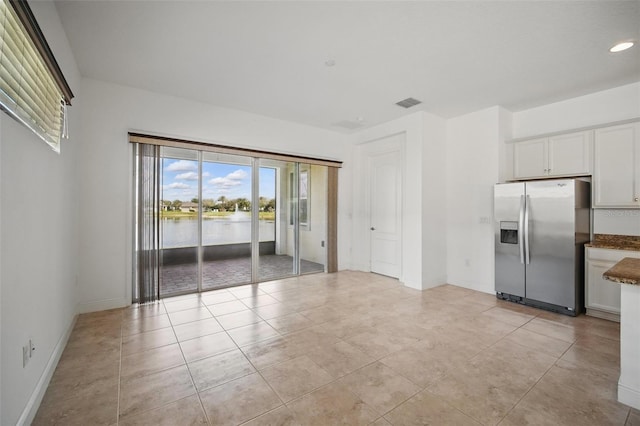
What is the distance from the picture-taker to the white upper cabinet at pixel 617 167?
3.35 metres

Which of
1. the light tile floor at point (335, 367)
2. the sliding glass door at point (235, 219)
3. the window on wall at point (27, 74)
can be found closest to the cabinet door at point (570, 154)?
the light tile floor at point (335, 367)

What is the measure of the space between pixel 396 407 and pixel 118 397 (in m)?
1.92

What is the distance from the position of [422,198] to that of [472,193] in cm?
84

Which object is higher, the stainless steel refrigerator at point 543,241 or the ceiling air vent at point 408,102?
the ceiling air vent at point 408,102

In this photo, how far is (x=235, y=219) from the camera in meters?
5.30

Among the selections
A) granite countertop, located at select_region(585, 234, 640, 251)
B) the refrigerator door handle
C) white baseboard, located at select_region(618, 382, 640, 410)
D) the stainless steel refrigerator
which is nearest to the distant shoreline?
the stainless steel refrigerator

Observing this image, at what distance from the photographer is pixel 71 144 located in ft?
9.85

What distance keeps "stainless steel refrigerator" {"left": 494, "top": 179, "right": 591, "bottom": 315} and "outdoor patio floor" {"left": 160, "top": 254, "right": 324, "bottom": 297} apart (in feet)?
10.7

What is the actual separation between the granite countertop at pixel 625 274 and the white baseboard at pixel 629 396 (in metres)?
0.74

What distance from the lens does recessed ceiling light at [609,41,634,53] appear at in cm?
264

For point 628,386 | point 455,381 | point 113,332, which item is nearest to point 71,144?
point 113,332

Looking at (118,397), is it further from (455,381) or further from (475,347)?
(475,347)

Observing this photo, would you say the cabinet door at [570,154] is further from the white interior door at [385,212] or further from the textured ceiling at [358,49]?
the white interior door at [385,212]

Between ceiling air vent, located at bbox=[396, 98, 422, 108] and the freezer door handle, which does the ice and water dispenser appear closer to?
the freezer door handle
